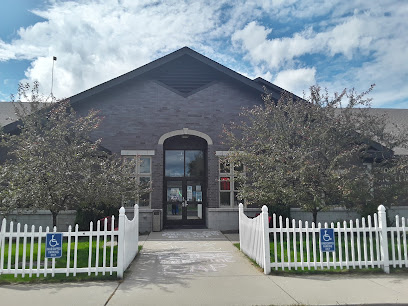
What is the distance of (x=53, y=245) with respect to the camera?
21.9 ft

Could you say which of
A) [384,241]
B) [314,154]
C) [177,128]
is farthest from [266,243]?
[177,128]

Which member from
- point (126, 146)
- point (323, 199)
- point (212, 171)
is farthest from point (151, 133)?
point (323, 199)

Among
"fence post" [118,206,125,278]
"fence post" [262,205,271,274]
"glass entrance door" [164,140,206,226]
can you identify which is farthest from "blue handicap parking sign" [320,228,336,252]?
"glass entrance door" [164,140,206,226]

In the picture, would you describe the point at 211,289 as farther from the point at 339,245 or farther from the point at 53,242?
the point at 53,242

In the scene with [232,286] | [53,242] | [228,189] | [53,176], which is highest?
[53,176]

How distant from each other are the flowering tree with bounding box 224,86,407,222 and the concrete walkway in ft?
9.12

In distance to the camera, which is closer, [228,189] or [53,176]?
[53,176]

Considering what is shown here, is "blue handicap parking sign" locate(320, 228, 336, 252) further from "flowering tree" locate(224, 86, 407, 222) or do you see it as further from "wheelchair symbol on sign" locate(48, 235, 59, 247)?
"wheelchair symbol on sign" locate(48, 235, 59, 247)

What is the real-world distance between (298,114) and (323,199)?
2.78m

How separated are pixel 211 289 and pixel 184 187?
1024 centimetres

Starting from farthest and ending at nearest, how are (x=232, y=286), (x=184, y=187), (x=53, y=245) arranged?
(x=184, y=187) < (x=53, y=245) < (x=232, y=286)

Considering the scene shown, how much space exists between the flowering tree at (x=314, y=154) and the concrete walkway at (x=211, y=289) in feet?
9.12

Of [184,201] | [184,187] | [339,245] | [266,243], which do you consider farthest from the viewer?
[184,187]

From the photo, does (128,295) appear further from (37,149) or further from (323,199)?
(323,199)
